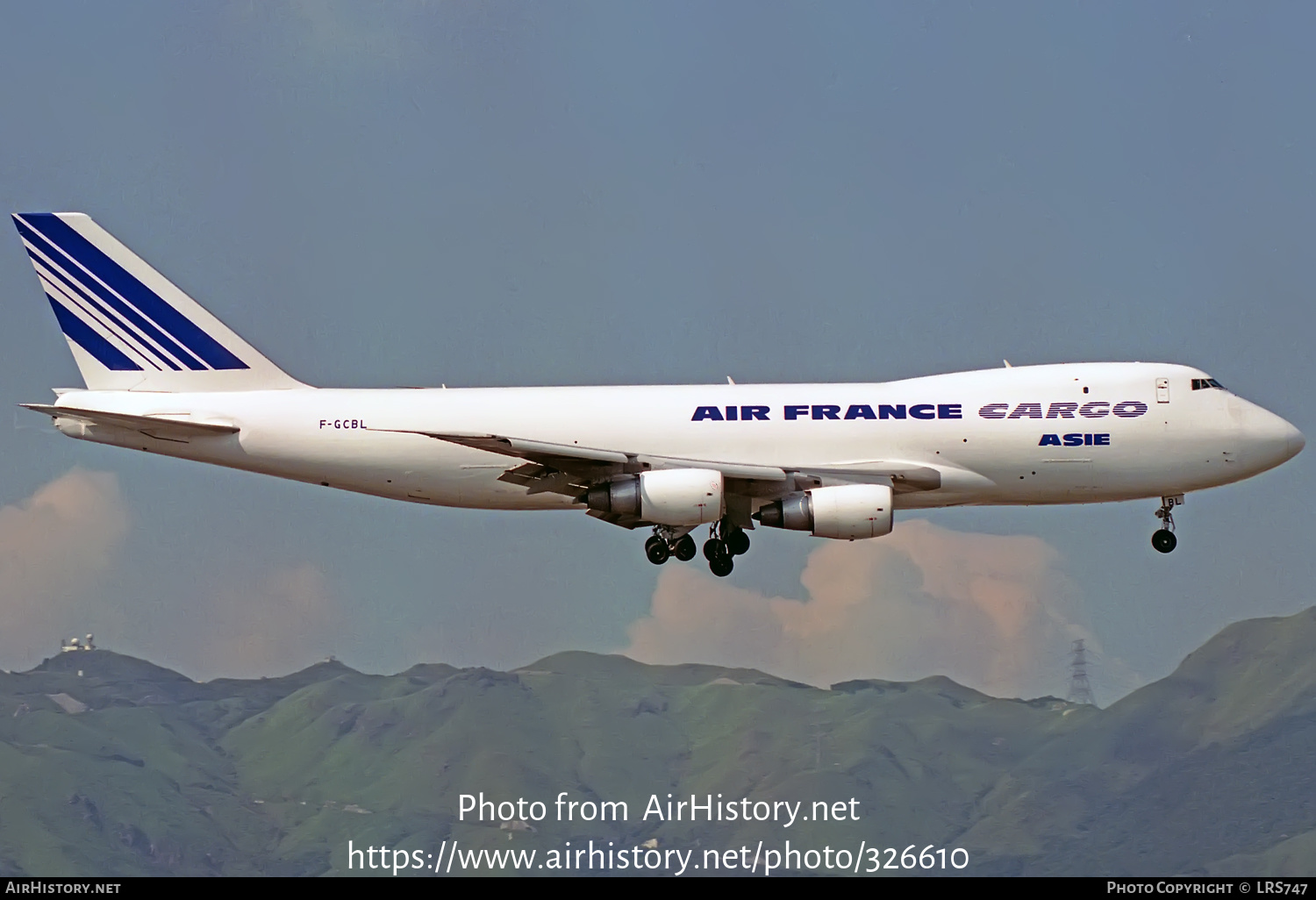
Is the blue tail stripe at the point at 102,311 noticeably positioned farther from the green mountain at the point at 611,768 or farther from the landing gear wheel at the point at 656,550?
the green mountain at the point at 611,768

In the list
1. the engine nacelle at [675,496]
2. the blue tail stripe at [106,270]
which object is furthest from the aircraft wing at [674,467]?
the blue tail stripe at [106,270]

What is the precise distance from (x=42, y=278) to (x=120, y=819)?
A: 71.7 m

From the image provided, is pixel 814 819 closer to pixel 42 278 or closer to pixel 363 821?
pixel 363 821

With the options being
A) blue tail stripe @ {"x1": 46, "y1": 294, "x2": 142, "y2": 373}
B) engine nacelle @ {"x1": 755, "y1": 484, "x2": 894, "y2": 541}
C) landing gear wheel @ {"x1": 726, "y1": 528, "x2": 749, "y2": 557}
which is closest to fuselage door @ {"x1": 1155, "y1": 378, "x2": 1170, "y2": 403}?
engine nacelle @ {"x1": 755, "y1": 484, "x2": 894, "y2": 541}

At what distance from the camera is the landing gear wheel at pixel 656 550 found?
46812mm

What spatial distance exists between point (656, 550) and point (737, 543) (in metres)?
2.42

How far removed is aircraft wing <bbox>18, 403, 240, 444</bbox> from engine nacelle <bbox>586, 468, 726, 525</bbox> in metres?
11.8

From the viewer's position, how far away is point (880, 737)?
128m

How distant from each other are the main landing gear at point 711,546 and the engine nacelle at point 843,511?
313 cm

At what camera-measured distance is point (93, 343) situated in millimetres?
50500

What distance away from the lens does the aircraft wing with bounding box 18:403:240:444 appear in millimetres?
46719

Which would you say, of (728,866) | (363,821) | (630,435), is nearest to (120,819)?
(363,821)
